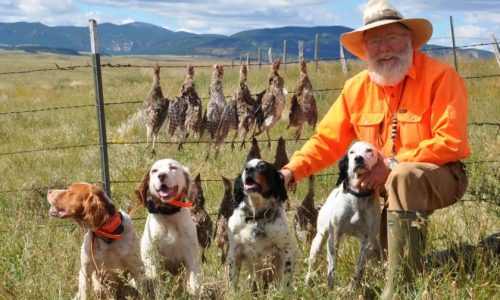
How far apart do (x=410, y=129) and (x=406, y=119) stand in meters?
0.07

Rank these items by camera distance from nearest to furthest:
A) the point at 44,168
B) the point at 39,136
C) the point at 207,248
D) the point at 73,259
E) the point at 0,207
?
1. the point at 73,259
2. the point at 207,248
3. the point at 0,207
4. the point at 44,168
5. the point at 39,136

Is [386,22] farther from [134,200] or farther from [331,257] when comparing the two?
[134,200]

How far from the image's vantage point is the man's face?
416 centimetres

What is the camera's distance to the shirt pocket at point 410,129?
4070 millimetres

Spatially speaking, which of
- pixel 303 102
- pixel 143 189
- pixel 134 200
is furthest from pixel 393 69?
pixel 134 200

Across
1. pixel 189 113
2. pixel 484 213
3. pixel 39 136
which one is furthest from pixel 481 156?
pixel 39 136

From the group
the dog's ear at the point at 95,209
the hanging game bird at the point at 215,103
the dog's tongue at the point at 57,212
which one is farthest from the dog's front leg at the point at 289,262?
the dog's tongue at the point at 57,212

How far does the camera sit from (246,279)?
4.21m

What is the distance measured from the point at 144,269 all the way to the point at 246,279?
0.70 metres

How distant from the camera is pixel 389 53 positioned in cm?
421

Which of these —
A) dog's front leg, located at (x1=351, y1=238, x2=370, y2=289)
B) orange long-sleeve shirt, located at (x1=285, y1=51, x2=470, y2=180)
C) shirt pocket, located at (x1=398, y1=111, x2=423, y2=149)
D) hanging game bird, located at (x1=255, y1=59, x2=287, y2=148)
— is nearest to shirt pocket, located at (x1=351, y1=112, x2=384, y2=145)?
orange long-sleeve shirt, located at (x1=285, y1=51, x2=470, y2=180)

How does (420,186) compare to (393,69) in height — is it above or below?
below

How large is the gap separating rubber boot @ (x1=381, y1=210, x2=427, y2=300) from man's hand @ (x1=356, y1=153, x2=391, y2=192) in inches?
11.2

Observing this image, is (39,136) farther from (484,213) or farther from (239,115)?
(484,213)
